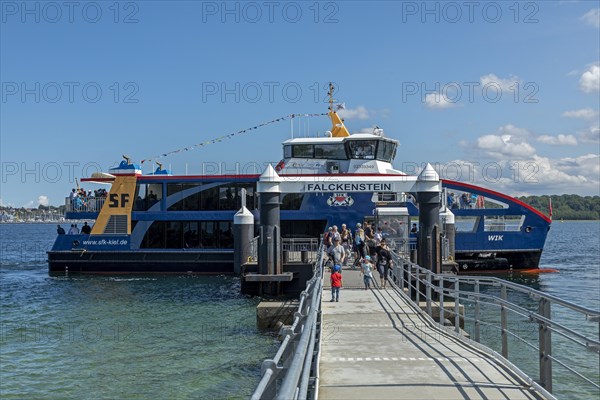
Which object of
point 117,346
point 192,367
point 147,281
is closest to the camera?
point 192,367

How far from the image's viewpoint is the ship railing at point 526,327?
659 centimetres

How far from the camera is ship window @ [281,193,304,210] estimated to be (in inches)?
1227

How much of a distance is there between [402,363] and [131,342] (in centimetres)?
1026

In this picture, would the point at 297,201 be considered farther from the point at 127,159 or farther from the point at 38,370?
the point at 38,370

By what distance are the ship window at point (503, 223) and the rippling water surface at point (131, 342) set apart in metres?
→ 12.9

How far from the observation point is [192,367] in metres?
13.6

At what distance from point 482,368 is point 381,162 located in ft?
76.0

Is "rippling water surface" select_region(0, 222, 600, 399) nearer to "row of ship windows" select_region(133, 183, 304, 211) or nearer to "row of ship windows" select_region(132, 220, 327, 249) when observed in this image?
"row of ship windows" select_region(132, 220, 327, 249)

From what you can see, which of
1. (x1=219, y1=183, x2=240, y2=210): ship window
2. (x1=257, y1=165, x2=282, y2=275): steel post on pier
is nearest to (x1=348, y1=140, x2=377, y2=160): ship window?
(x1=219, y1=183, x2=240, y2=210): ship window

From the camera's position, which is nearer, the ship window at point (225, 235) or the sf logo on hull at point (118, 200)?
the ship window at point (225, 235)

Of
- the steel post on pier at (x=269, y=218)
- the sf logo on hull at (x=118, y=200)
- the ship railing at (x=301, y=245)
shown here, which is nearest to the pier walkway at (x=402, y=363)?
the steel post on pier at (x=269, y=218)

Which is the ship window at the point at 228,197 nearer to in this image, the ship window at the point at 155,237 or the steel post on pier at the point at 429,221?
the ship window at the point at 155,237

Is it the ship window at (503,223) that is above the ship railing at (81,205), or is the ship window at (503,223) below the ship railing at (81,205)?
below

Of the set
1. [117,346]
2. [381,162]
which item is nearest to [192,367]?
[117,346]
